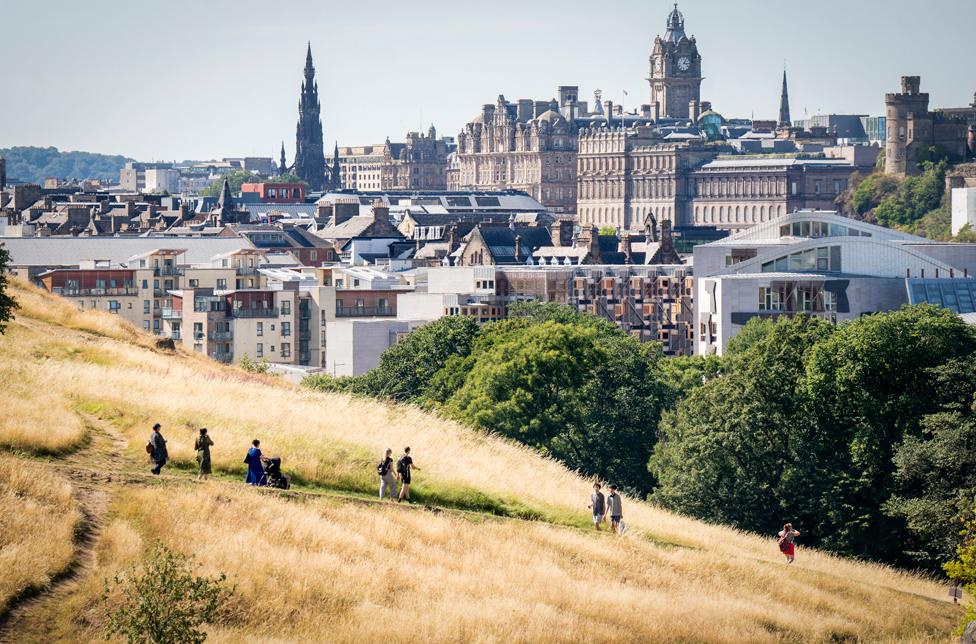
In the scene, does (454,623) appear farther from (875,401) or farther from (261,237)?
(261,237)

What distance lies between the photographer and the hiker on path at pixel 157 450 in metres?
31.9

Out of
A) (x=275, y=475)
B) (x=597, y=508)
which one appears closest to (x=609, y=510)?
(x=597, y=508)

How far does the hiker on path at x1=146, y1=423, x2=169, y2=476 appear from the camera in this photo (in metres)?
31.9

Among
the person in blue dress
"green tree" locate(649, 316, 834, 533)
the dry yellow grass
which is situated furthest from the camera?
"green tree" locate(649, 316, 834, 533)

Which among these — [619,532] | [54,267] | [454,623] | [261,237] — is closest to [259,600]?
[454,623]

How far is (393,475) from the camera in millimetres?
34688

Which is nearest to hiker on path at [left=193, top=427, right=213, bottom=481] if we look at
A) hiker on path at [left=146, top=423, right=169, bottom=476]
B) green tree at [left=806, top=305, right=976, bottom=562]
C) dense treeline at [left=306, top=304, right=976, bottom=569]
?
hiker on path at [left=146, top=423, right=169, bottom=476]

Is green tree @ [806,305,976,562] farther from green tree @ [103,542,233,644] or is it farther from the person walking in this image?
green tree @ [103,542,233,644]

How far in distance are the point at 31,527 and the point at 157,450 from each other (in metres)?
4.98

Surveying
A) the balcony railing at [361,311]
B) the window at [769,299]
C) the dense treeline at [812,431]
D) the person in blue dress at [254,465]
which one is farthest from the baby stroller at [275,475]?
the balcony railing at [361,311]

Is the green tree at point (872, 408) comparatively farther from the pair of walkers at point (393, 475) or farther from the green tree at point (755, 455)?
the pair of walkers at point (393, 475)

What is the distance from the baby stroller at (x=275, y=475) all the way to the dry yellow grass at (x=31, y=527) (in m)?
4.12

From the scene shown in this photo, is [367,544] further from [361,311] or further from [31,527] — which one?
[361,311]

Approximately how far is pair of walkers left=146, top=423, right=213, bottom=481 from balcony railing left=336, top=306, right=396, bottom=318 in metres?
75.9
